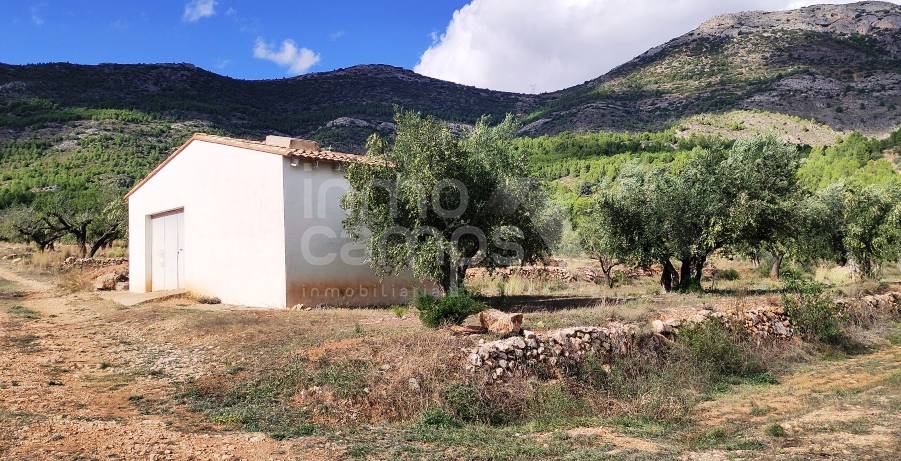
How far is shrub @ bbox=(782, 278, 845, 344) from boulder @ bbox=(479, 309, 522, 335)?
284 inches

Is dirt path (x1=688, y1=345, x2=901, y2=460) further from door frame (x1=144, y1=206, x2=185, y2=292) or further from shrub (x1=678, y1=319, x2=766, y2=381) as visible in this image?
door frame (x1=144, y1=206, x2=185, y2=292)

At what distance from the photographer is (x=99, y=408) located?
24.3 feet

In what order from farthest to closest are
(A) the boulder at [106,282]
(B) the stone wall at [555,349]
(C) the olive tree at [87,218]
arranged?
(C) the olive tree at [87,218], (A) the boulder at [106,282], (B) the stone wall at [555,349]

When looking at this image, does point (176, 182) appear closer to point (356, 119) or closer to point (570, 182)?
point (570, 182)

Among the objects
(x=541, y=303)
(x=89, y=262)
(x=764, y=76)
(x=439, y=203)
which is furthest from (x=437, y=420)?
(x=764, y=76)

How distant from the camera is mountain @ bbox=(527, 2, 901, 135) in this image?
53.4 metres

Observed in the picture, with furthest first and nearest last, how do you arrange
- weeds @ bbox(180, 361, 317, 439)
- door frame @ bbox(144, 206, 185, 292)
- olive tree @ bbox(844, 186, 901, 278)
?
olive tree @ bbox(844, 186, 901, 278) → door frame @ bbox(144, 206, 185, 292) → weeds @ bbox(180, 361, 317, 439)

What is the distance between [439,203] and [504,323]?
477cm

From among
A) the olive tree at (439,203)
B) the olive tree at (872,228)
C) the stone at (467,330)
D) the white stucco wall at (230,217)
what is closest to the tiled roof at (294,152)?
the white stucco wall at (230,217)

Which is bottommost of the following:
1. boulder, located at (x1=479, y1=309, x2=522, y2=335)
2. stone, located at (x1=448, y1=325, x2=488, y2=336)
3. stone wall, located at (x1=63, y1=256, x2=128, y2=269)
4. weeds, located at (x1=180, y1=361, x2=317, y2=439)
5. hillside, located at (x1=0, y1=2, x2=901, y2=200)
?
weeds, located at (x1=180, y1=361, x2=317, y2=439)

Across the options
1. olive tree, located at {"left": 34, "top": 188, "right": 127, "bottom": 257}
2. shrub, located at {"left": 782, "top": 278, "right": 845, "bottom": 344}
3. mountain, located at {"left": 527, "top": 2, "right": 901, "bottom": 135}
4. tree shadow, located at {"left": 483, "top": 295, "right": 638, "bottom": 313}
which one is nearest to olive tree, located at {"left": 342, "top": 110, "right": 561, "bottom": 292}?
tree shadow, located at {"left": 483, "top": 295, "right": 638, "bottom": 313}

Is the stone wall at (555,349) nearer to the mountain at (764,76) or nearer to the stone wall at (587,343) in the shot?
the stone wall at (587,343)

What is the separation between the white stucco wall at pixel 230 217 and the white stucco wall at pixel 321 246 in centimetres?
29

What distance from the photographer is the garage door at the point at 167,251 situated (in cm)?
2019
